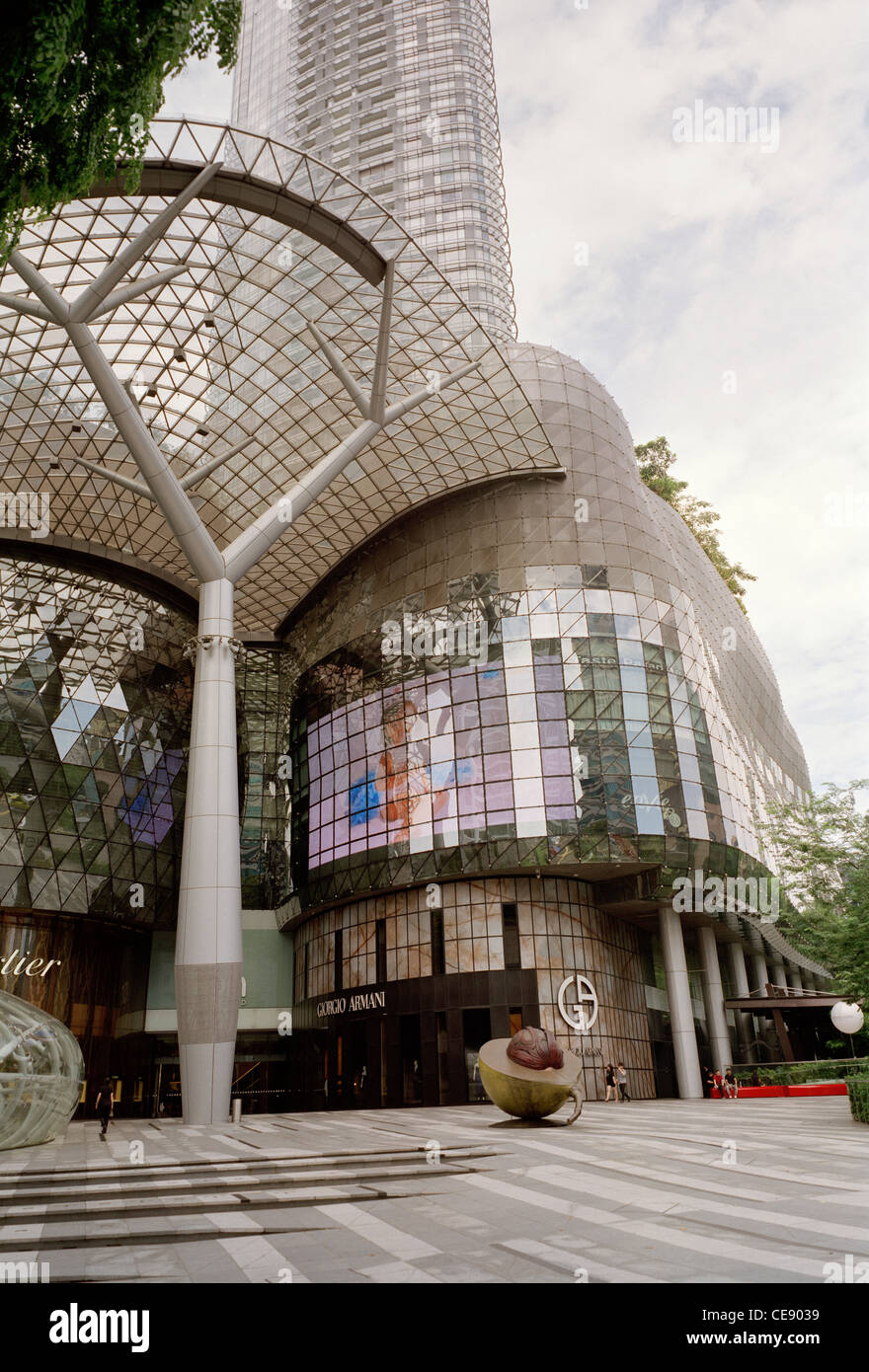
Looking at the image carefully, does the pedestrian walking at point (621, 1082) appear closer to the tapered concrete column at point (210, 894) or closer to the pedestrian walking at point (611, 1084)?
the pedestrian walking at point (611, 1084)

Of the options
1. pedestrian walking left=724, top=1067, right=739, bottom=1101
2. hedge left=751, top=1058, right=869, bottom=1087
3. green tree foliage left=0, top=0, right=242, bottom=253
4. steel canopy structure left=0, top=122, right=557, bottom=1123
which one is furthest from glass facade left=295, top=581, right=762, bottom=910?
green tree foliage left=0, top=0, right=242, bottom=253

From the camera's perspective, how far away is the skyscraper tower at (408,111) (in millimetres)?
89625

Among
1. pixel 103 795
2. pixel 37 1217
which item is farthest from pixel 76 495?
pixel 37 1217

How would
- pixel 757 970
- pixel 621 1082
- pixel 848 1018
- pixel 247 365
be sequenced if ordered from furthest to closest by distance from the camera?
pixel 757 970 → pixel 247 365 → pixel 621 1082 → pixel 848 1018

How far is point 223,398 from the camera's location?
128ft

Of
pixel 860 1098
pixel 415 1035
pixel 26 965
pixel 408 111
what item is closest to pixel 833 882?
pixel 415 1035

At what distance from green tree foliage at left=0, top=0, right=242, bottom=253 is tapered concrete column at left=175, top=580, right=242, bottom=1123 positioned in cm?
2096

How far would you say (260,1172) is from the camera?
12.4 m

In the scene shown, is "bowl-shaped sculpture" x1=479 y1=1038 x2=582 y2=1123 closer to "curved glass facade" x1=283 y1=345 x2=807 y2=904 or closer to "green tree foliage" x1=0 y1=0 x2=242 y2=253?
"curved glass facade" x1=283 y1=345 x2=807 y2=904

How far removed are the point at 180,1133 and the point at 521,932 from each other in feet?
59.0

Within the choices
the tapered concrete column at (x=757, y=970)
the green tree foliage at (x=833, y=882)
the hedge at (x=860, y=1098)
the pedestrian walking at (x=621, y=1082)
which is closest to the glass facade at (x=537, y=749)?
the green tree foliage at (x=833, y=882)

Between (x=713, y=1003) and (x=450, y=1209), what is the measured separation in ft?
121

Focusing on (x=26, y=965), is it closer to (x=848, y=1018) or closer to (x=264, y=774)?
(x=264, y=774)

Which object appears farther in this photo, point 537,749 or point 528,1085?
point 537,749
